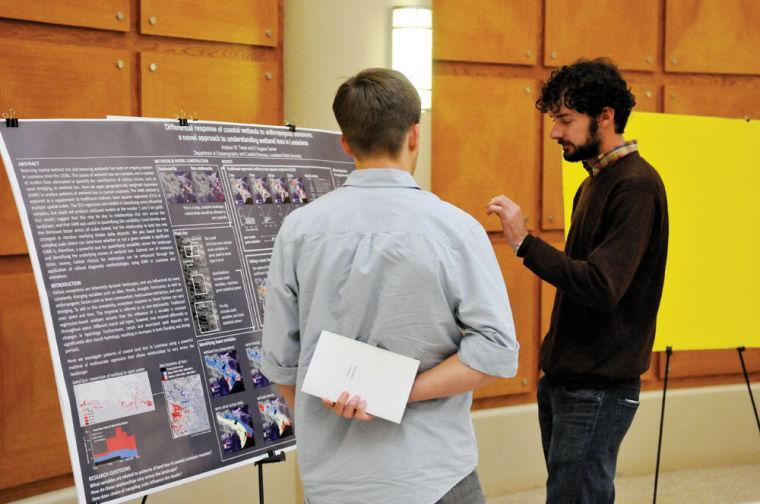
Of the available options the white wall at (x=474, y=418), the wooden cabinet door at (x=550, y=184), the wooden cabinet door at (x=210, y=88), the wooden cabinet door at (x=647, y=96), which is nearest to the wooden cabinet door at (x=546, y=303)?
the wooden cabinet door at (x=550, y=184)

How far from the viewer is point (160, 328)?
2.09 meters

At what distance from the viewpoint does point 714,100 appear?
14.7 feet

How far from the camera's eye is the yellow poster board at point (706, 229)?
3.37 meters

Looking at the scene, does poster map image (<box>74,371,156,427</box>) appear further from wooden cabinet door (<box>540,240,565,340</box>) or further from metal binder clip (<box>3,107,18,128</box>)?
wooden cabinet door (<box>540,240,565,340</box>)

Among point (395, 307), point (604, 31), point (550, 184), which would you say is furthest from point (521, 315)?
point (395, 307)

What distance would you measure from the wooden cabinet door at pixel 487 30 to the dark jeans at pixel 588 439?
2.04 metres

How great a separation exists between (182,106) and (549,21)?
5.96ft

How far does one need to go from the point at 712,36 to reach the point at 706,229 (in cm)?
148

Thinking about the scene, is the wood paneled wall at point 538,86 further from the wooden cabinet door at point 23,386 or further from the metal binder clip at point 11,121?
the metal binder clip at point 11,121

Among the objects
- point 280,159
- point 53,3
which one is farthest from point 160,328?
point 53,3

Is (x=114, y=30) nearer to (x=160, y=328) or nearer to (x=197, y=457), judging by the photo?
(x=160, y=328)

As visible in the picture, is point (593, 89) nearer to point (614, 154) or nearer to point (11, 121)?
point (614, 154)

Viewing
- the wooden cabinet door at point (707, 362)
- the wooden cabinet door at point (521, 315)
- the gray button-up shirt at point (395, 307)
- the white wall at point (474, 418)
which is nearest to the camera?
the gray button-up shirt at point (395, 307)

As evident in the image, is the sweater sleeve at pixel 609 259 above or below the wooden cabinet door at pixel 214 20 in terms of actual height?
below
